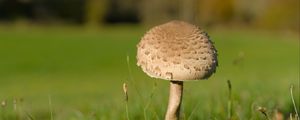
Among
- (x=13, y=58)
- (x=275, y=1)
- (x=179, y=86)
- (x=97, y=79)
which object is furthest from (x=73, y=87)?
(x=275, y=1)

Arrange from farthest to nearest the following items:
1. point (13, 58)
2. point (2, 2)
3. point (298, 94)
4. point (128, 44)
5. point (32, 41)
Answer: point (2, 2)
point (128, 44)
point (32, 41)
point (13, 58)
point (298, 94)

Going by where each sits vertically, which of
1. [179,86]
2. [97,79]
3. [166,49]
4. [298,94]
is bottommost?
[97,79]

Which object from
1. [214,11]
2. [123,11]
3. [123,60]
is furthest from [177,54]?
[214,11]

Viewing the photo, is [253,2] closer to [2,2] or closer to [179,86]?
[2,2]

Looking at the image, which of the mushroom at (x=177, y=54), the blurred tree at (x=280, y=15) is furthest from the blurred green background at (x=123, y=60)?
the mushroom at (x=177, y=54)

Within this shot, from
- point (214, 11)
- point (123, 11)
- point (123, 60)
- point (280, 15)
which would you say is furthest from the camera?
point (214, 11)

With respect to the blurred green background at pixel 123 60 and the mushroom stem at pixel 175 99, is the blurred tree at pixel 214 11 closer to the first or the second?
the blurred green background at pixel 123 60

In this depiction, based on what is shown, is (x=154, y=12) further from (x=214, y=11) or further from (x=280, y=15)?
(x=280, y=15)
